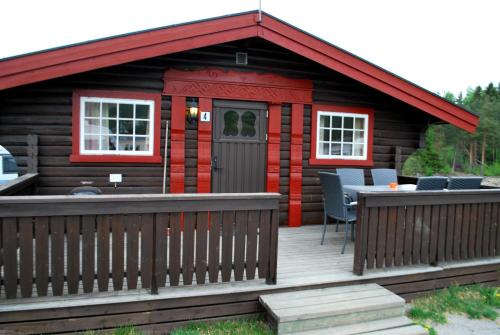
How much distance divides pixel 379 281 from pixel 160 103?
342cm

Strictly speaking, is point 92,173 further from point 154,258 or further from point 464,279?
point 464,279

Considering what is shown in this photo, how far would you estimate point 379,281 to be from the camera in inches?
135

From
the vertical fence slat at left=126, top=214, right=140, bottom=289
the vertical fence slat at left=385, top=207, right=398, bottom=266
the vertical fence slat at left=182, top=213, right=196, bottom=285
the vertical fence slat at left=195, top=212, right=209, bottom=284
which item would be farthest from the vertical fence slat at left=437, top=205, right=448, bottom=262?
the vertical fence slat at left=126, top=214, right=140, bottom=289

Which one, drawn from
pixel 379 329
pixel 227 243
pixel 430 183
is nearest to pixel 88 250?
pixel 227 243

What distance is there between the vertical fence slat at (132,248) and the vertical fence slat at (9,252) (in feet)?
2.48

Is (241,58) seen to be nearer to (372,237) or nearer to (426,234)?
(372,237)

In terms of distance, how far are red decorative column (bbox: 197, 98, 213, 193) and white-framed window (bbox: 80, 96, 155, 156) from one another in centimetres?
65

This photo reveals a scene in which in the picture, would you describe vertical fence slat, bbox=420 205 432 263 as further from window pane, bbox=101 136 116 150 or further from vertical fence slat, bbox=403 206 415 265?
window pane, bbox=101 136 116 150

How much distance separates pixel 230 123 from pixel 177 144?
808 mm

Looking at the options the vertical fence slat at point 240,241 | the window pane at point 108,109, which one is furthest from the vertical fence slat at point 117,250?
the window pane at point 108,109

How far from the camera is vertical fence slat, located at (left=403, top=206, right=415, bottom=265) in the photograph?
11.7 ft

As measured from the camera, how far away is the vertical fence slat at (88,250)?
266cm

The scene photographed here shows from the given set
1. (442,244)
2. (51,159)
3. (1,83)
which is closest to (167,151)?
(51,159)

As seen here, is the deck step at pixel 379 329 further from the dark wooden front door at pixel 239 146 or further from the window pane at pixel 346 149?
the window pane at pixel 346 149
